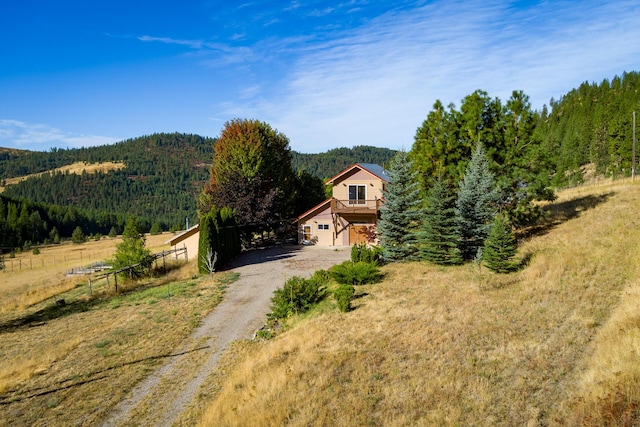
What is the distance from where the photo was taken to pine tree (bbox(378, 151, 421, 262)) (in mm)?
24828

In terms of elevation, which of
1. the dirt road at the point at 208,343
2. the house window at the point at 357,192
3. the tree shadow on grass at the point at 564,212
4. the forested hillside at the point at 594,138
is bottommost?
the dirt road at the point at 208,343

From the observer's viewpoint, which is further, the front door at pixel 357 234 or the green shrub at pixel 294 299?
the front door at pixel 357 234

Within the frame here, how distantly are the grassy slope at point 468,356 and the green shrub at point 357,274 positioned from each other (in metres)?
1.87

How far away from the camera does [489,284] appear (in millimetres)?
17188

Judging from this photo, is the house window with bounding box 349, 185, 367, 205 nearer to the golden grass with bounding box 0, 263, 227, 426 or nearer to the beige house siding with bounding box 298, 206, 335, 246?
the beige house siding with bounding box 298, 206, 335, 246

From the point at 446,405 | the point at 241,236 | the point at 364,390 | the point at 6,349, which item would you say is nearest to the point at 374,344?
the point at 364,390

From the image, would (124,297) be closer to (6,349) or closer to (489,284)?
(6,349)

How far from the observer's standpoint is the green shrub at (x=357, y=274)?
2047cm

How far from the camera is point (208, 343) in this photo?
50.1ft

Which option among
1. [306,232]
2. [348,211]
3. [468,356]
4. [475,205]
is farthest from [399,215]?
[306,232]

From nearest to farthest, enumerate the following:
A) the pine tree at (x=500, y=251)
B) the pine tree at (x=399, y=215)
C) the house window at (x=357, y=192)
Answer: the pine tree at (x=500, y=251) < the pine tree at (x=399, y=215) < the house window at (x=357, y=192)

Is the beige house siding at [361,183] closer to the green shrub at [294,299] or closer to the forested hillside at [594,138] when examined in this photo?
the forested hillside at [594,138]

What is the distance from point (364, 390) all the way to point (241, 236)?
3000 cm

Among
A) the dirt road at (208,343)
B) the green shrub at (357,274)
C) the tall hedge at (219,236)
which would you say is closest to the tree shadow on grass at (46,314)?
the tall hedge at (219,236)
